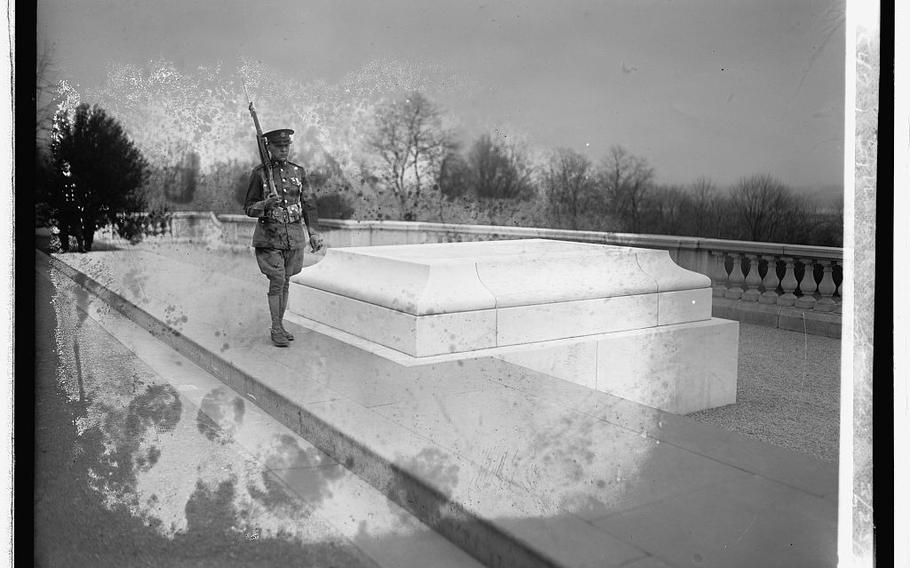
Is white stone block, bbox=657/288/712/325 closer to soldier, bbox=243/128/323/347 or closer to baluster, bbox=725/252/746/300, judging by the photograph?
baluster, bbox=725/252/746/300

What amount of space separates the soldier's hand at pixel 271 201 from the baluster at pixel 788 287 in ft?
10.4

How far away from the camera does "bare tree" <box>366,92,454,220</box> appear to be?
2740 millimetres

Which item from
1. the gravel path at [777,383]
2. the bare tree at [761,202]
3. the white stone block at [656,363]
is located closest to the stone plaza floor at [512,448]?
the gravel path at [777,383]

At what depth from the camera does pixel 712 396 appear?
14.5 feet

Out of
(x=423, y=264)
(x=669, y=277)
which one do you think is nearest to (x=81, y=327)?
(x=423, y=264)

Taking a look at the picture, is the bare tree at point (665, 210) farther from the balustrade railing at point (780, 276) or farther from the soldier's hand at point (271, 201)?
the soldier's hand at point (271, 201)

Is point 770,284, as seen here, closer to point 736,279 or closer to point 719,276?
point 736,279

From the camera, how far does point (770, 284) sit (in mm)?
5914

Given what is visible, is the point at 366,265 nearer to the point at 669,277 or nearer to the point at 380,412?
the point at 380,412

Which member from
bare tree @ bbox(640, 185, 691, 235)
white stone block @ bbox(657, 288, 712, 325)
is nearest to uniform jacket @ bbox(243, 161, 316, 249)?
bare tree @ bbox(640, 185, 691, 235)

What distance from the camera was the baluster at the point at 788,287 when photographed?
17.3ft

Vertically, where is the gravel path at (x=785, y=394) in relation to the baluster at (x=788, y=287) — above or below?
below

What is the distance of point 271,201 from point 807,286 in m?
3.84

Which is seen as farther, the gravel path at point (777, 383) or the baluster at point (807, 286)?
the baluster at point (807, 286)
